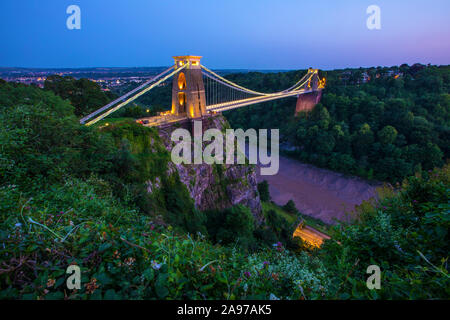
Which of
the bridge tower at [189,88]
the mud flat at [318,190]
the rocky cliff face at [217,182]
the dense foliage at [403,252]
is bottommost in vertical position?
the mud flat at [318,190]

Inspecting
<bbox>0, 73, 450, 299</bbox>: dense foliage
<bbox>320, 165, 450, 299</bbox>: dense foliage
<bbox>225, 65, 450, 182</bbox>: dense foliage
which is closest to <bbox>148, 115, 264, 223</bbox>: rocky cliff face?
<bbox>0, 73, 450, 299</bbox>: dense foliage

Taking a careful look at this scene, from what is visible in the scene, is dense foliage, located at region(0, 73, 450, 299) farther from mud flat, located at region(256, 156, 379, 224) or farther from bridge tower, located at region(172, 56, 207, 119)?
mud flat, located at region(256, 156, 379, 224)

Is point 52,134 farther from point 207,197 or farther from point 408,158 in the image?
point 408,158

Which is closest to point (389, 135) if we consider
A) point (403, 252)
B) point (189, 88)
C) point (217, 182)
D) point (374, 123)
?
point (374, 123)

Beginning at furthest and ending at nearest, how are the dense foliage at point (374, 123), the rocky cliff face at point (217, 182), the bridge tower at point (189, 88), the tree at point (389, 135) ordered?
the tree at point (389, 135), the dense foliage at point (374, 123), the bridge tower at point (189, 88), the rocky cliff face at point (217, 182)

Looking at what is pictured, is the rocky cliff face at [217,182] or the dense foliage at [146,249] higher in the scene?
the dense foliage at [146,249]

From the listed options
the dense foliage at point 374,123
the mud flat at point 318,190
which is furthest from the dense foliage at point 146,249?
the dense foliage at point 374,123

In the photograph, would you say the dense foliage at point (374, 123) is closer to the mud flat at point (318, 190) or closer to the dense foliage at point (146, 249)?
the mud flat at point (318, 190)

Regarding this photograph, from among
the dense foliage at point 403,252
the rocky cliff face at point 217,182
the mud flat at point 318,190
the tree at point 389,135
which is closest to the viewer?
the dense foliage at point 403,252
